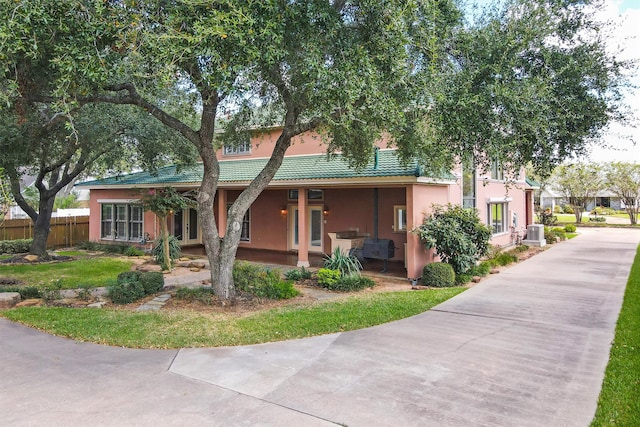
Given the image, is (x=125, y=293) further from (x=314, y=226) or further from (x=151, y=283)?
(x=314, y=226)

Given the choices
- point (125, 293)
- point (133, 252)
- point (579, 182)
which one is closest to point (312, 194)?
point (133, 252)

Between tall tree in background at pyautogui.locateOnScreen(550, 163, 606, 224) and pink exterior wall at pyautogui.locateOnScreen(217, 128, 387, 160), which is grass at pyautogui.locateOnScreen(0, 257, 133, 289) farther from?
tall tree in background at pyautogui.locateOnScreen(550, 163, 606, 224)

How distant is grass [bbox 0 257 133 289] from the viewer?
1177cm

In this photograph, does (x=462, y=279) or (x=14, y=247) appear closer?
(x=462, y=279)

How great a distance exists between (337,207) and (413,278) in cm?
573

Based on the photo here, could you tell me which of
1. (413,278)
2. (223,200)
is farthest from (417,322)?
(223,200)

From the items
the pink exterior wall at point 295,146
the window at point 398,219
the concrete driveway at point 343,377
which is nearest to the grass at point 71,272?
the concrete driveway at point 343,377

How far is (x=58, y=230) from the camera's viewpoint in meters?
20.9

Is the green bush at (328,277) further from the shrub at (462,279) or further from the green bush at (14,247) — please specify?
the green bush at (14,247)

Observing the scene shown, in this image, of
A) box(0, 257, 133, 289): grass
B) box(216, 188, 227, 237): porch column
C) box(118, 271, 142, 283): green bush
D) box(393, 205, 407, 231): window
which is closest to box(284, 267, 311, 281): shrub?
box(118, 271, 142, 283): green bush

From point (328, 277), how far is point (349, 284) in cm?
59

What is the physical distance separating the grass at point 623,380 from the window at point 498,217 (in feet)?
33.9

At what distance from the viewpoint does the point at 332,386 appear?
4.89 meters

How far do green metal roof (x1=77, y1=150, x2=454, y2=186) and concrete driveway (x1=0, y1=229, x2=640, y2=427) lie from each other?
18.4 feet
